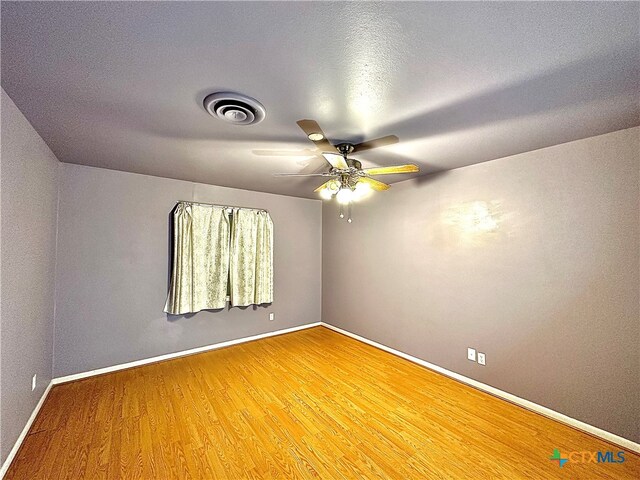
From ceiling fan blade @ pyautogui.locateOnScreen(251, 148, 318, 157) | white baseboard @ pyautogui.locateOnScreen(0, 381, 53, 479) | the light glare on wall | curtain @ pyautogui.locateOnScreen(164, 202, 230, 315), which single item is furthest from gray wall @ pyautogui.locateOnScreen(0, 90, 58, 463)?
the light glare on wall

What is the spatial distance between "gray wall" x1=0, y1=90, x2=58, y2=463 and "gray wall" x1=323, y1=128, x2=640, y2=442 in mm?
3718

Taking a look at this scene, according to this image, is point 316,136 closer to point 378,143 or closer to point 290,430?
point 378,143

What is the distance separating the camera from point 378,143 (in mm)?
2041

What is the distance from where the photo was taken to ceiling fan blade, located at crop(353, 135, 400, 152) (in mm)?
1901

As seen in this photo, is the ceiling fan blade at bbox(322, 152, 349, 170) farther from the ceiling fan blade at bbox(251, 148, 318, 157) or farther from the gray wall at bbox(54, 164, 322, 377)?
the gray wall at bbox(54, 164, 322, 377)

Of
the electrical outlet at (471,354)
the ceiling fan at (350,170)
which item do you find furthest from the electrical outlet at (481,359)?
the ceiling fan at (350,170)

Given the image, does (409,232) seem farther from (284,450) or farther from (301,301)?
(284,450)

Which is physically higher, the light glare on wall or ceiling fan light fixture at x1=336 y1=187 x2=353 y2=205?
ceiling fan light fixture at x1=336 y1=187 x2=353 y2=205

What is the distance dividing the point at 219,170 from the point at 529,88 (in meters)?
2.91

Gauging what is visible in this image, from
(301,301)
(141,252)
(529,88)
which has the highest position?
(529,88)

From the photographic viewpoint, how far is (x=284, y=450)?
1.97 meters

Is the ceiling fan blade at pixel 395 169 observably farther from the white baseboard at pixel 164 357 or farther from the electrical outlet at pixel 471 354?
the white baseboard at pixel 164 357

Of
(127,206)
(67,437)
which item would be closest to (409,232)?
(127,206)

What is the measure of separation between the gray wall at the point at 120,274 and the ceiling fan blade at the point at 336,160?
248 centimetres
